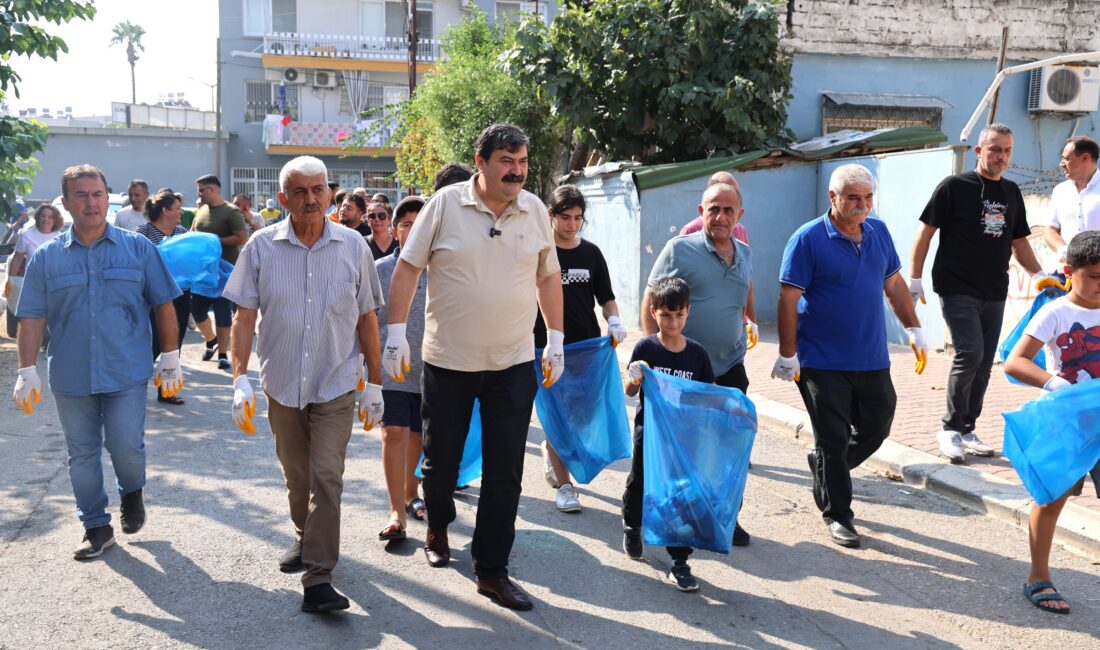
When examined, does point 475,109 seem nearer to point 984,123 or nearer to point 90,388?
point 984,123

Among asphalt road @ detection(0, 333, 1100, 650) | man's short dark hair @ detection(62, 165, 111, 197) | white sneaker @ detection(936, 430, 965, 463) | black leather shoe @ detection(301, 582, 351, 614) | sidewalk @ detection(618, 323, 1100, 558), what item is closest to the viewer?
asphalt road @ detection(0, 333, 1100, 650)

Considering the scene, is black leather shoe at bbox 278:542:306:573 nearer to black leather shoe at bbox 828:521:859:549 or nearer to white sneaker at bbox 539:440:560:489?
white sneaker at bbox 539:440:560:489

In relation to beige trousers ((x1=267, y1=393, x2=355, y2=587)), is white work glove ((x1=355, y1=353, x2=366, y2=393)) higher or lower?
higher

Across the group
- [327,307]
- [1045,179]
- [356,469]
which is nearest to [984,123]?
[1045,179]

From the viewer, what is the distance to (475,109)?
1798 centimetres

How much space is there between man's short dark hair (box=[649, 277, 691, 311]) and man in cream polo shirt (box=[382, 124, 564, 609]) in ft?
2.04

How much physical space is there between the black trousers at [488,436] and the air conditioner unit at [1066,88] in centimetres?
1372

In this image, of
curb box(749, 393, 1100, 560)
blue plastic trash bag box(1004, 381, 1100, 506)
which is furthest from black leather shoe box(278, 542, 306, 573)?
curb box(749, 393, 1100, 560)

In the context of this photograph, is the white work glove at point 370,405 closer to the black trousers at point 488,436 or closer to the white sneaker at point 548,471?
the black trousers at point 488,436

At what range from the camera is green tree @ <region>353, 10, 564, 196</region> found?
17562 millimetres

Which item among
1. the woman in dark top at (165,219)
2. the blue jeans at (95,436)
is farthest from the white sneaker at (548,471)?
the woman in dark top at (165,219)

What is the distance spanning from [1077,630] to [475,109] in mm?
15312

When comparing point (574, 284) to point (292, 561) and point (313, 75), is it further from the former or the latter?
point (313, 75)

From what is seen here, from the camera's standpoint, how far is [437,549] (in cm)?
466
